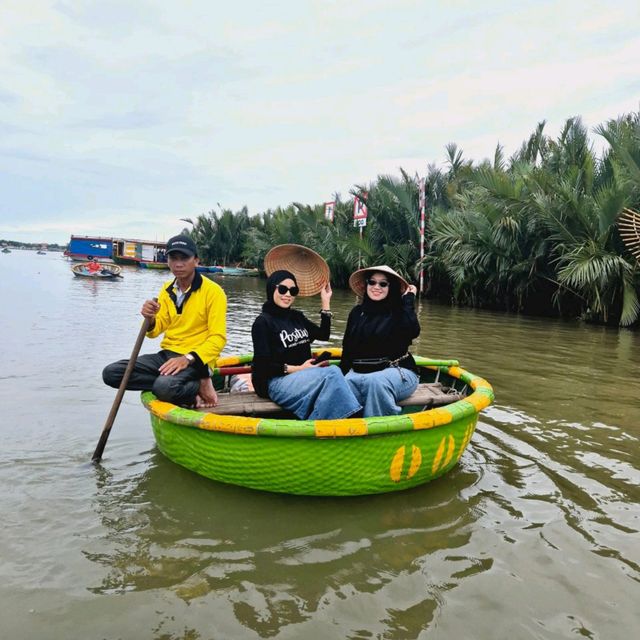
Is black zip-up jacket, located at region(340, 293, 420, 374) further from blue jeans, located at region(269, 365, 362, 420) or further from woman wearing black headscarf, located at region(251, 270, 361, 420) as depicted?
blue jeans, located at region(269, 365, 362, 420)

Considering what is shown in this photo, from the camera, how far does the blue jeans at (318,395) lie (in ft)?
12.2

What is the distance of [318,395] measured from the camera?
378 centimetres

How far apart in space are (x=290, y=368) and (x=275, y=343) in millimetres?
215

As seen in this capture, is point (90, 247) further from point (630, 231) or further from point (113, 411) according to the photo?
point (113, 411)


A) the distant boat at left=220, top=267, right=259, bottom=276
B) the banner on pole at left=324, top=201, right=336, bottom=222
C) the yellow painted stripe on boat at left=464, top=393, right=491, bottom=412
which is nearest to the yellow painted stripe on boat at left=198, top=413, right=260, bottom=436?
the yellow painted stripe on boat at left=464, top=393, right=491, bottom=412

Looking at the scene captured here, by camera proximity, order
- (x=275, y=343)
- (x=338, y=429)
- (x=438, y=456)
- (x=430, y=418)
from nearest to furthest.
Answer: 1. (x=338, y=429)
2. (x=430, y=418)
3. (x=438, y=456)
4. (x=275, y=343)

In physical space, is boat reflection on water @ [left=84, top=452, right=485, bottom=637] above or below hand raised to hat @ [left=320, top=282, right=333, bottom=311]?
below

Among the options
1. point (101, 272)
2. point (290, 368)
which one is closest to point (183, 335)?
point (290, 368)

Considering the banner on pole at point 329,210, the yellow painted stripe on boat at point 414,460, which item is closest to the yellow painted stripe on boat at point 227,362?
the yellow painted stripe on boat at point 414,460

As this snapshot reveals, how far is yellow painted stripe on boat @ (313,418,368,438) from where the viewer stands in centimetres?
320

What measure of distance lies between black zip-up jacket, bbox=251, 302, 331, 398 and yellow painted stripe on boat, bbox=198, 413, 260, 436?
2.45ft

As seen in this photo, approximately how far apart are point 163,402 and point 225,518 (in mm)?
957

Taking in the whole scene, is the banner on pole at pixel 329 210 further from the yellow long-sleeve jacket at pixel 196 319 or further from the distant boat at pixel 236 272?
the yellow long-sleeve jacket at pixel 196 319

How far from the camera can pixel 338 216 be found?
25.2 m
